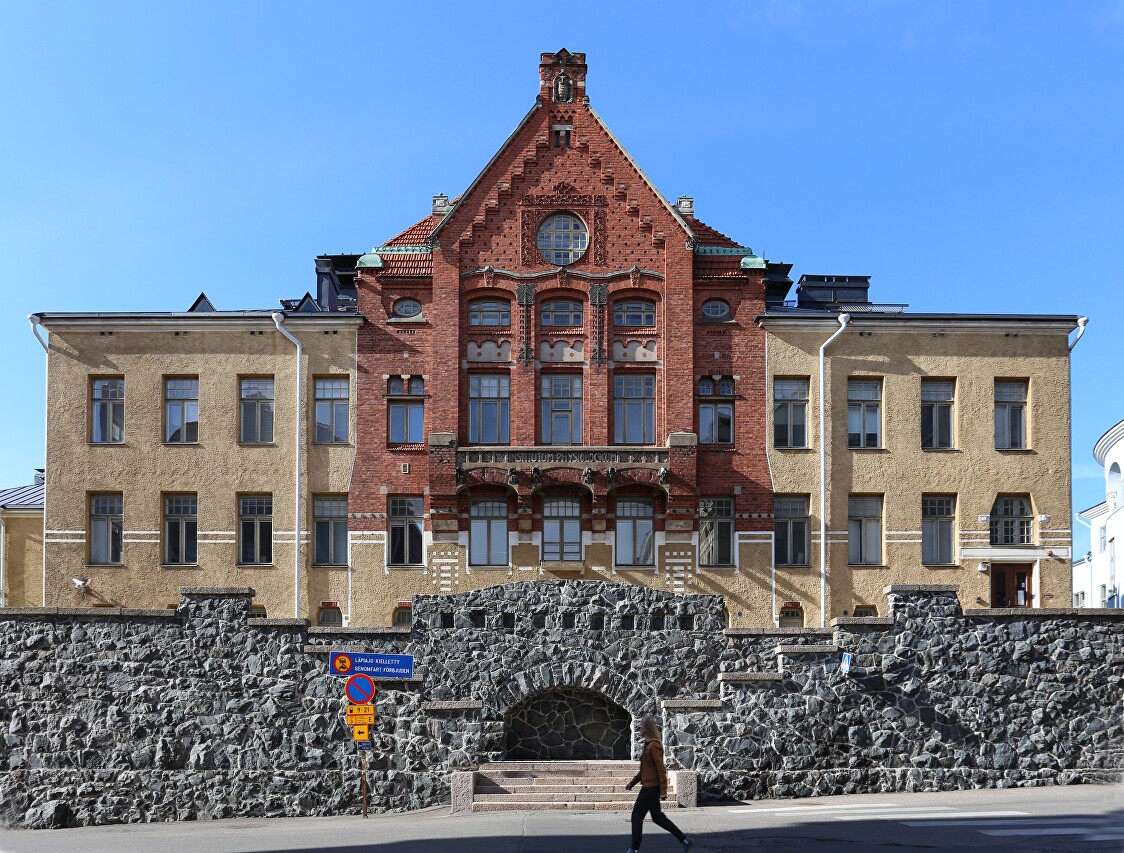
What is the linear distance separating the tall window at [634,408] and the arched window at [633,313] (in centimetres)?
159

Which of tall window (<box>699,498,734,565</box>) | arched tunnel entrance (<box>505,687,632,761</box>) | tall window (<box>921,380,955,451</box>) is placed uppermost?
tall window (<box>921,380,955,451</box>)

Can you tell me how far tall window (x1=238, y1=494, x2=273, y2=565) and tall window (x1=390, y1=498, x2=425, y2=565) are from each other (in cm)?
352

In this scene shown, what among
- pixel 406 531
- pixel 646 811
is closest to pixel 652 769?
pixel 646 811

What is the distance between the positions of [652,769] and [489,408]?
71.2 ft

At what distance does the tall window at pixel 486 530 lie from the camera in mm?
38500

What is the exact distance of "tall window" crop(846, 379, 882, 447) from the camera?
3925cm

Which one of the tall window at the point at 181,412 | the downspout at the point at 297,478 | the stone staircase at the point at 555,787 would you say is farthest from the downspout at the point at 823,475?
the tall window at the point at 181,412

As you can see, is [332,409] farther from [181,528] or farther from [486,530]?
[486,530]

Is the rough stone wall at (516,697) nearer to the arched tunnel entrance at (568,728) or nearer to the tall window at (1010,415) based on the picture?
the arched tunnel entrance at (568,728)

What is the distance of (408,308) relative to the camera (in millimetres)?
39875

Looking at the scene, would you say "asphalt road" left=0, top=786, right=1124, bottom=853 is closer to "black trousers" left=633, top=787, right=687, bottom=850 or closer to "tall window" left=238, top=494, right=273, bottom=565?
"black trousers" left=633, top=787, right=687, bottom=850

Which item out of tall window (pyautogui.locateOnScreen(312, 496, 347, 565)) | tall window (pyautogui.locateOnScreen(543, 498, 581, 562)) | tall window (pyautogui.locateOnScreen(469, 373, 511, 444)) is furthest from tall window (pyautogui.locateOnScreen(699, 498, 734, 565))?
tall window (pyautogui.locateOnScreen(312, 496, 347, 565))

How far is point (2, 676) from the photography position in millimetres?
26906

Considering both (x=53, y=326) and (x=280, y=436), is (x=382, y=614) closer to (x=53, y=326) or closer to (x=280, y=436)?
(x=280, y=436)
